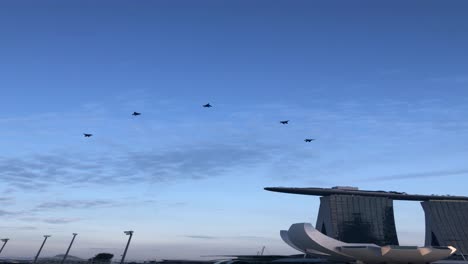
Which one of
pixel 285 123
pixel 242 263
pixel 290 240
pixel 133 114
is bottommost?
pixel 242 263

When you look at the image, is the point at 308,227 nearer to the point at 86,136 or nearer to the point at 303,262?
the point at 303,262

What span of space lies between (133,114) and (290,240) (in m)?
95.5

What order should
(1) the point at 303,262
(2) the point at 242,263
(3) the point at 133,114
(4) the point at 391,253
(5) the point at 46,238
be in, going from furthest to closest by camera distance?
(1) the point at 303,262, (5) the point at 46,238, (4) the point at 391,253, (2) the point at 242,263, (3) the point at 133,114

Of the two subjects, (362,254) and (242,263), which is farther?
(362,254)

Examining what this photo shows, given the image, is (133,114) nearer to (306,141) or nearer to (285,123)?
(285,123)

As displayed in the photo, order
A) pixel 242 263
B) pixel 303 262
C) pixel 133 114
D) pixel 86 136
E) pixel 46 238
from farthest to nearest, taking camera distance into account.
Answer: pixel 303 262 < pixel 46 238 < pixel 242 263 < pixel 86 136 < pixel 133 114

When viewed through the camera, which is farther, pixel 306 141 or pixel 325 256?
pixel 325 256

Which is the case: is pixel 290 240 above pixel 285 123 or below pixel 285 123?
above

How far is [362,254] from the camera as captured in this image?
13888cm

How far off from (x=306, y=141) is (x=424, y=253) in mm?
52868

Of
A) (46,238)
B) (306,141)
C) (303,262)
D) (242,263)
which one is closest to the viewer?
(242,263)

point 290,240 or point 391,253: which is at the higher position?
point 290,240

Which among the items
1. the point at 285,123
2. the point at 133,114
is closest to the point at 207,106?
the point at 133,114

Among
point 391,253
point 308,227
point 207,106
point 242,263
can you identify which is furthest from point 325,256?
point 207,106
